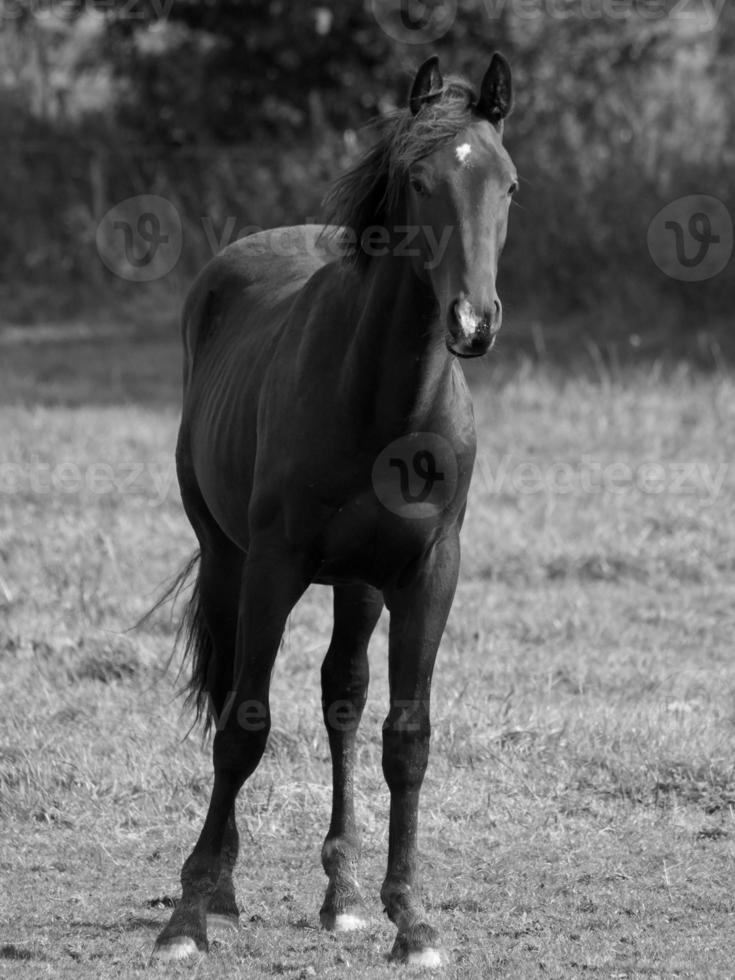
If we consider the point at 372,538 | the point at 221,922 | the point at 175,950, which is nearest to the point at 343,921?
the point at 221,922

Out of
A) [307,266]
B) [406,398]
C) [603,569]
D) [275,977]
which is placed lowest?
[275,977]

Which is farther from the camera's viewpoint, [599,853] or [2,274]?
[2,274]

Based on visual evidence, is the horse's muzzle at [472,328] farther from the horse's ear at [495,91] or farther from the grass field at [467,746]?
the grass field at [467,746]

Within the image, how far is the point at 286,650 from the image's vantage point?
612cm

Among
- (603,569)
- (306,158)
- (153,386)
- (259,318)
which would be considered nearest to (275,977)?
(259,318)

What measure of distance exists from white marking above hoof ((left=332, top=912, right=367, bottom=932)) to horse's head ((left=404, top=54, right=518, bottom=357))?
1656mm

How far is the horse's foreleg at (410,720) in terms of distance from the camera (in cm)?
380

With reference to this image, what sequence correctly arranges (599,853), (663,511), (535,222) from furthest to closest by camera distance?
(535,222)
(663,511)
(599,853)

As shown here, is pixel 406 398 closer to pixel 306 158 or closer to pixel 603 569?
pixel 603 569

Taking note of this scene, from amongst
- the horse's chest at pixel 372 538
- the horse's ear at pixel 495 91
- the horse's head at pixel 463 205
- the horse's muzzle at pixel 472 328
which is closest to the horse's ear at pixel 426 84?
the horse's head at pixel 463 205

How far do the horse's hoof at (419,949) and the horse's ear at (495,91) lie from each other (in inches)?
79.7

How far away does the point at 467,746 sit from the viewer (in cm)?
511

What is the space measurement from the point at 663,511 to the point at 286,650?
2859 millimetres

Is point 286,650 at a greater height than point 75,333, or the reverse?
point 75,333
